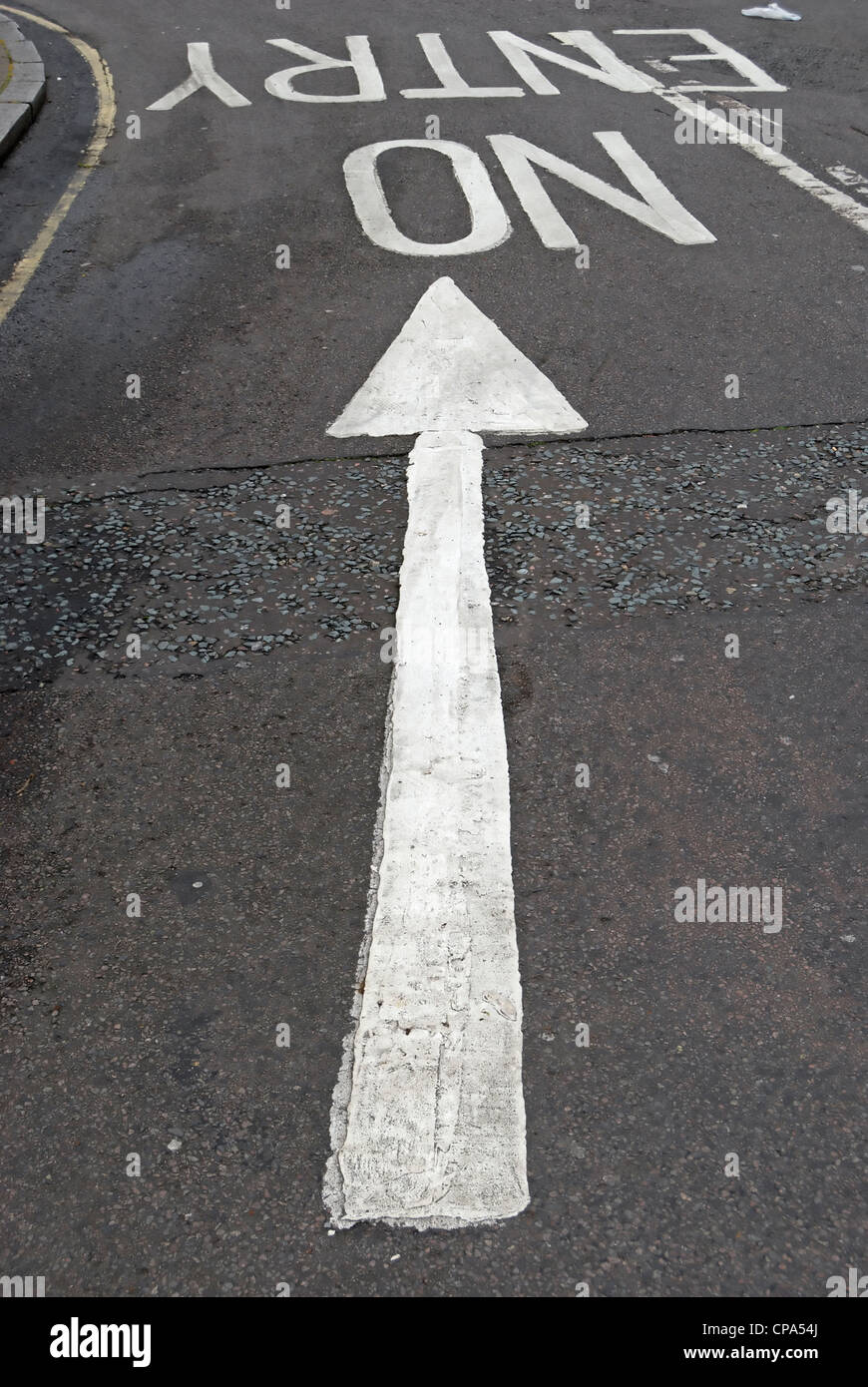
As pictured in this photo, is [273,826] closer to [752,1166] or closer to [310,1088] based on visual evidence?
[310,1088]

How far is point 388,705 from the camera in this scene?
4.57 m

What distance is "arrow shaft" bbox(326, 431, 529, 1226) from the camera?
3.03 metres

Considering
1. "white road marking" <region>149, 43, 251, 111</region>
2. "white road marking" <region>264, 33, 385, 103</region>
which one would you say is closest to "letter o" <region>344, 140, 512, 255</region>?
"white road marking" <region>264, 33, 385, 103</region>

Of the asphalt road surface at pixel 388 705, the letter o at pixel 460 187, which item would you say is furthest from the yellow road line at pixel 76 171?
the letter o at pixel 460 187

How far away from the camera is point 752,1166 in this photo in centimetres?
303

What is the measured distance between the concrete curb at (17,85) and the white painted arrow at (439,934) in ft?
25.0

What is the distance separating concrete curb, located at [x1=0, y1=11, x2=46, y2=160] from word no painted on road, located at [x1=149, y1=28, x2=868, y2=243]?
1.21 meters

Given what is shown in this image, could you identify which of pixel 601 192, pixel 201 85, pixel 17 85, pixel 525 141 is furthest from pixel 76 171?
pixel 601 192

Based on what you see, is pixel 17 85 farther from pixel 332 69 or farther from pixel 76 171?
pixel 332 69

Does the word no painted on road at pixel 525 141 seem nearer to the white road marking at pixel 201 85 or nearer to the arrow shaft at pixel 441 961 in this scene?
the white road marking at pixel 201 85

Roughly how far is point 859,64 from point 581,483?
31.8 ft

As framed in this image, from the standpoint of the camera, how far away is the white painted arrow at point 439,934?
3.03 m

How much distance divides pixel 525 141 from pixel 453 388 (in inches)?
204

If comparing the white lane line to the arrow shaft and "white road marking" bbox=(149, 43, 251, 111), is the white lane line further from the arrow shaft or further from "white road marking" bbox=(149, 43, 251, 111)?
the arrow shaft
